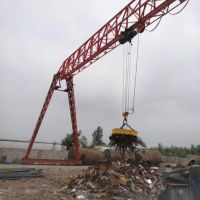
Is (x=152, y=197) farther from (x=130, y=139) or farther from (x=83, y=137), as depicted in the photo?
(x=83, y=137)

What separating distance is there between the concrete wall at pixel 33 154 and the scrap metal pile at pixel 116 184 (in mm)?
18012

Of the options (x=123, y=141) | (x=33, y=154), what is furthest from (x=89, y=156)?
(x=123, y=141)

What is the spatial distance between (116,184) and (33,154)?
20.7m

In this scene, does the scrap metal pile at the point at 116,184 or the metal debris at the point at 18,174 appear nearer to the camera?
the scrap metal pile at the point at 116,184

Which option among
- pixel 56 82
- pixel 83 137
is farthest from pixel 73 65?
pixel 83 137

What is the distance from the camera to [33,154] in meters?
29.9

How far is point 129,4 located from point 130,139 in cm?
847

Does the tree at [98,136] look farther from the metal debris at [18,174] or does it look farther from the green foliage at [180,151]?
the metal debris at [18,174]

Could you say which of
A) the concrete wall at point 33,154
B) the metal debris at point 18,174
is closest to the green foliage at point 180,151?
the concrete wall at point 33,154

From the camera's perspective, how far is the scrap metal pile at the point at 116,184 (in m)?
10.0

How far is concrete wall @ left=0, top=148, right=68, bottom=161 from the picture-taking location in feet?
92.2

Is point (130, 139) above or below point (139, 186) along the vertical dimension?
above

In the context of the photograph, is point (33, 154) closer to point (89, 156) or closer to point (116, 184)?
point (89, 156)

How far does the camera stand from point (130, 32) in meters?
16.4
